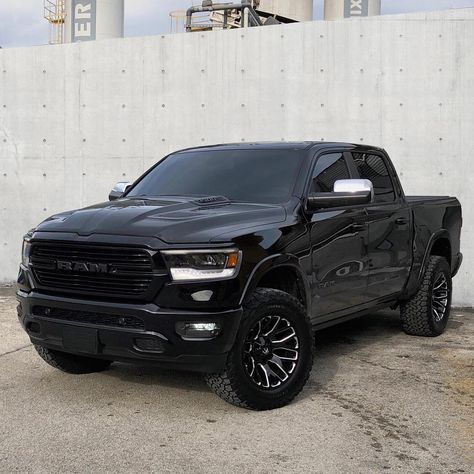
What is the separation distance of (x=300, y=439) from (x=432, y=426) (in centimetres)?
86

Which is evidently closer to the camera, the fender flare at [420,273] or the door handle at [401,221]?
the door handle at [401,221]

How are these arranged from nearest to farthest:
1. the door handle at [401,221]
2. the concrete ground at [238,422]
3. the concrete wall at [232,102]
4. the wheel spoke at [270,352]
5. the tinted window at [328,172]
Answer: the concrete ground at [238,422]
the wheel spoke at [270,352]
the tinted window at [328,172]
the door handle at [401,221]
the concrete wall at [232,102]

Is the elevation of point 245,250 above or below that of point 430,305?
above

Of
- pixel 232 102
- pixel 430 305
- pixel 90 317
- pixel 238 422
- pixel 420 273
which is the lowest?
pixel 238 422

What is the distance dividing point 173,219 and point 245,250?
1.63 feet

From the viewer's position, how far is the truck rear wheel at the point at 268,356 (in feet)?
13.5

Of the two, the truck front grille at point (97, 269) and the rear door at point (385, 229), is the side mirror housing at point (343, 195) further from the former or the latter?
the truck front grille at point (97, 269)

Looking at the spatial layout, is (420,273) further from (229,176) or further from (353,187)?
(229,176)

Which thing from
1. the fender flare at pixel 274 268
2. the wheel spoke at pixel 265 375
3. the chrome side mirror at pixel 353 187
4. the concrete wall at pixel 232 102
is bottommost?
the wheel spoke at pixel 265 375

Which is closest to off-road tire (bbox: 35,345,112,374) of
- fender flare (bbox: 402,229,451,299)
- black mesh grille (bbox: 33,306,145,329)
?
black mesh grille (bbox: 33,306,145,329)

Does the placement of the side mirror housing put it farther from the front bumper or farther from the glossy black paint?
the front bumper

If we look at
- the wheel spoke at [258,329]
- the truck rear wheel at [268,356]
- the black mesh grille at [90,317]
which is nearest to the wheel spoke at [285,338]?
the truck rear wheel at [268,356]

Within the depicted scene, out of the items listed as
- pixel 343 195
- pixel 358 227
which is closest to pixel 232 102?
pixel 358 227

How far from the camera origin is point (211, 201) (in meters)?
4.79
